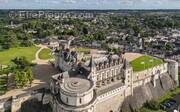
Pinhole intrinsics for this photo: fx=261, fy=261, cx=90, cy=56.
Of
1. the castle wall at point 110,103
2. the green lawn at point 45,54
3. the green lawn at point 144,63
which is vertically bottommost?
the castle wall at point 110,103

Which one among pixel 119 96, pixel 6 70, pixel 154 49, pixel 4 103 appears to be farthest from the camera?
pixel 154 49

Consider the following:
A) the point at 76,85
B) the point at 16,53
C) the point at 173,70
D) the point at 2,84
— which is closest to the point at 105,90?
the point at 76,85

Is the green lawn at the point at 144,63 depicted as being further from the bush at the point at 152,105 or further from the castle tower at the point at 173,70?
the bush at the point at 152,105

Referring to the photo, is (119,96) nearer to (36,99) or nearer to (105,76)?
(105,76)

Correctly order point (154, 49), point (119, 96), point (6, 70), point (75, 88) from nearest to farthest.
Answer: point (75, 88)
point (119, 96)
point (6, 70)
point (154, 49)

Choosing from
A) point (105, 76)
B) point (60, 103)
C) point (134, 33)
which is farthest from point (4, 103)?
A: point (134, 33)

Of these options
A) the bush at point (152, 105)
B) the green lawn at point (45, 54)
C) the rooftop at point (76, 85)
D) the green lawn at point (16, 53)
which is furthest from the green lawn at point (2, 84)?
the bush at point (152, 105)

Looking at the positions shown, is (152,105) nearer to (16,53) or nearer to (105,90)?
(105,90)

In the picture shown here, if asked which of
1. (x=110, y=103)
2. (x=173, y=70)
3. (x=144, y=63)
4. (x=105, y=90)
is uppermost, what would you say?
(x=144, y=63)

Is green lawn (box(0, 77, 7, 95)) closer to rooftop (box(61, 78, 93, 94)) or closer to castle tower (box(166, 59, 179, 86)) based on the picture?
rooftop (box(61, 78, 93, 94))
